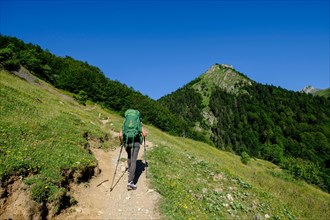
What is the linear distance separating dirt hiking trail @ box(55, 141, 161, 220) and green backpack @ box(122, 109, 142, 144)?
2193 millimetres

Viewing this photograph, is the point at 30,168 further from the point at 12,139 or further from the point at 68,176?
the point at 12,139

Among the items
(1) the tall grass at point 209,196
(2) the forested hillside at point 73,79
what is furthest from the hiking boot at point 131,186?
(2) the forested hillside at point 73,79

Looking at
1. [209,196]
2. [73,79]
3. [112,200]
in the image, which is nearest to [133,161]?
[112,200]

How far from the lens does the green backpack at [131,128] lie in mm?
11047

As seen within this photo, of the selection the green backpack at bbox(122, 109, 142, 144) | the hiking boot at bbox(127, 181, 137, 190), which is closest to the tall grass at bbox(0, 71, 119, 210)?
the hiking boot at bbox(127, 181, 137, 190)

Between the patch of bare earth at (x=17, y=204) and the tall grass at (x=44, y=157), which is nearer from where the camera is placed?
the patch of bare earth at (x=17, y=204)

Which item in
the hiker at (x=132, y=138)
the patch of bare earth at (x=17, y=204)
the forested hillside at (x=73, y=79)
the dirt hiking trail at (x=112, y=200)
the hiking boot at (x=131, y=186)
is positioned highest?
the forested hillside at (x=73, y=79)

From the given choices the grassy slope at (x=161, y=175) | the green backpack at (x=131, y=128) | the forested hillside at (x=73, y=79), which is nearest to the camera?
the grassy slope at (x=161, y=175)

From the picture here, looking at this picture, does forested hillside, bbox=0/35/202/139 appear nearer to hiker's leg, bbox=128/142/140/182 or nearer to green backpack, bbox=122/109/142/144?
green backpack, bbox=122/109/142/144

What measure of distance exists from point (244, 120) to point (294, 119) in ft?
119

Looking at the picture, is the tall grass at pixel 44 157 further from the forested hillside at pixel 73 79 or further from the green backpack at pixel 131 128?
the forested hillside at pixel 73 79

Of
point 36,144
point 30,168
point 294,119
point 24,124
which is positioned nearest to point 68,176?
point 30,168

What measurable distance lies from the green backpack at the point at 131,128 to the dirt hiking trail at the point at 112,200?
7.20 feet

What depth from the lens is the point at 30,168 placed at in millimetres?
9742
